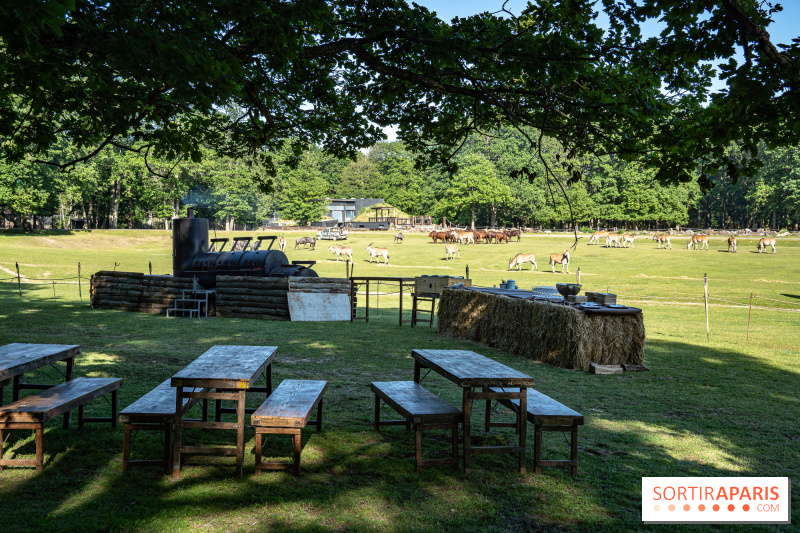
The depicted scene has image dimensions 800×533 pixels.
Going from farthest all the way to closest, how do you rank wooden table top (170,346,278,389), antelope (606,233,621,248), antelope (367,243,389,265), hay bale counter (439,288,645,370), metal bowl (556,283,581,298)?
antelope (606,233,621,248) → antelope (367,243,389,265) → metal bowl (556,283,581,298) → hay bale counter (439,288,645,370) → wooden table top (170,346,278,389)

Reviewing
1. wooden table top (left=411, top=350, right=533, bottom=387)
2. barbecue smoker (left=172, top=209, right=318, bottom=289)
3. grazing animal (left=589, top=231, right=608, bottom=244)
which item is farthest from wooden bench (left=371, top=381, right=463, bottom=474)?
grazing animal (left=589, top=231, right=608, bottom=244)

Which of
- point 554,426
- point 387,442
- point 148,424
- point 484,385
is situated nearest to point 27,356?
point 148,424

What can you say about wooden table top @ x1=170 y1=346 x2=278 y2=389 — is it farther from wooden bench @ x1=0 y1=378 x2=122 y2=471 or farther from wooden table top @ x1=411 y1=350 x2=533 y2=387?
wooden table top @ x1=411 y1=350 x2=533 y2=387

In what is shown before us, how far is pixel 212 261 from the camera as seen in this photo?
20.0 m

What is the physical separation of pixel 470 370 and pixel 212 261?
16325mm

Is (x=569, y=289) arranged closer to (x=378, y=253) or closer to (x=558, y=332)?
(x=558, y=332)

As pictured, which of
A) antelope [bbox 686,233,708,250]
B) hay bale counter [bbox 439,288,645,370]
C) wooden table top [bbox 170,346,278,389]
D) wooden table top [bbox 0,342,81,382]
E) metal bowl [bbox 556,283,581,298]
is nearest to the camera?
wooden table top [bbox 170,346,278,389]

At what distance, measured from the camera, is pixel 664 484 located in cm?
492

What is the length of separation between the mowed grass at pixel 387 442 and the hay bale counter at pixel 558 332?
456 millimetres

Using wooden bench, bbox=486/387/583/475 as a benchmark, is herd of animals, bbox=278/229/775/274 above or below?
above

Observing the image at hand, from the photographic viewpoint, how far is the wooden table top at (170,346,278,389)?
470cm

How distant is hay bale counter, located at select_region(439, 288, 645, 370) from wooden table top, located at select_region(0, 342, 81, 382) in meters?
8.01

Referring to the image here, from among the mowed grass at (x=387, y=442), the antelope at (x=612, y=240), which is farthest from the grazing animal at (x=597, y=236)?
the mowed grass at (x=387, y=442)

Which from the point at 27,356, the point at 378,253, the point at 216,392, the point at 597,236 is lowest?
the point at 378,253
